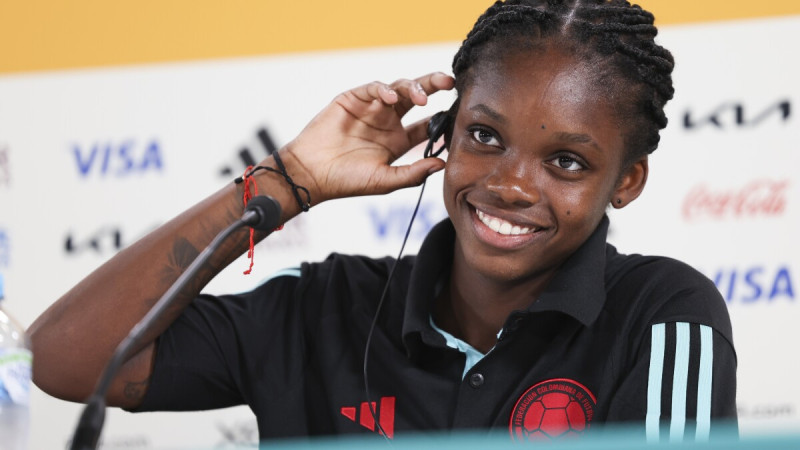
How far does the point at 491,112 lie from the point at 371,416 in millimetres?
496

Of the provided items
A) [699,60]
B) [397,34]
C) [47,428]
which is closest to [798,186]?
[699,60]

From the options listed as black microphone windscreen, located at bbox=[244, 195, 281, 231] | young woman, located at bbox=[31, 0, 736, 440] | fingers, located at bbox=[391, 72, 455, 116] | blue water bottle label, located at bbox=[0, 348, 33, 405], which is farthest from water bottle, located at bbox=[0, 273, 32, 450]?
fingers, located at bbox=[391, 72, 455, 116]

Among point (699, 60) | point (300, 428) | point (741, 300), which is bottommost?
point (300, 428)

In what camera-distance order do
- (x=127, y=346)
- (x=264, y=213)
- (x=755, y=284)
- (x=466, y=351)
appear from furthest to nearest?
1. (x=755, y=284)
2. (x=466, y=351)
3. (x=264, y=213)
4. (x=127, y=346)

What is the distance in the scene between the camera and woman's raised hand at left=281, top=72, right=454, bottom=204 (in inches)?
66.5

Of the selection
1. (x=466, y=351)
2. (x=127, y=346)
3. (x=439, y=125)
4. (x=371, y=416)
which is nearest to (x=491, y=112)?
(x=439, y=125)

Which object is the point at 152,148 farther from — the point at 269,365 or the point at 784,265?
the point at 784,265

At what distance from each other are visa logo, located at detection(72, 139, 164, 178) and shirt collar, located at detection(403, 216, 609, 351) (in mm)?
1111

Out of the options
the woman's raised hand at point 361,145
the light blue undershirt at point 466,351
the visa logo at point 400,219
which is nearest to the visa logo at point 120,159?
the visa logo at point 400,219

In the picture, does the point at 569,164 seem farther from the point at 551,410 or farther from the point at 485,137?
the point at 551,410

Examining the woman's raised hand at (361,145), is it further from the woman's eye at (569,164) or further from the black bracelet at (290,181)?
the woman's eye at (569,164)

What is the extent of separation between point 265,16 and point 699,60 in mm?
1075

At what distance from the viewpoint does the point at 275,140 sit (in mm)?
2514

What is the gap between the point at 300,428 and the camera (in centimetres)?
160
